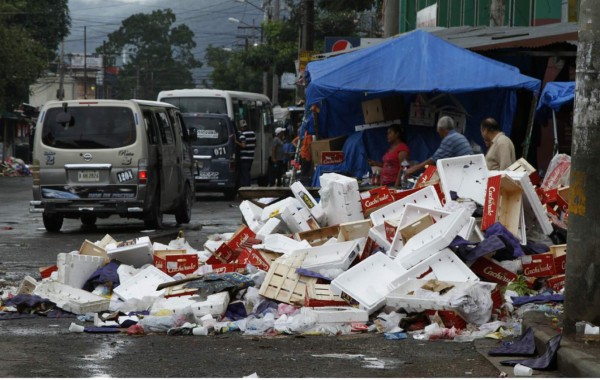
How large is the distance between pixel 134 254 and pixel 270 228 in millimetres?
1433

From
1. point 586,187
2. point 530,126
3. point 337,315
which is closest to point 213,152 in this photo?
point 530,126

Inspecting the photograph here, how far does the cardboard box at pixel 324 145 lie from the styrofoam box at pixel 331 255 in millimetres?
7482

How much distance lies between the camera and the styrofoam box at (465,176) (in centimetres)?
1205

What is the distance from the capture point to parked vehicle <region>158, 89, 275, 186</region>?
35.0 meters

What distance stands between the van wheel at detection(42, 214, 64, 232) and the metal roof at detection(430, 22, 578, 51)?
6.95 m

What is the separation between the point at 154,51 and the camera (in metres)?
152

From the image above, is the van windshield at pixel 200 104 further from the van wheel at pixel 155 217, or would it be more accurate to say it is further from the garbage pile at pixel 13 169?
the garbage pile at pixel 13 169

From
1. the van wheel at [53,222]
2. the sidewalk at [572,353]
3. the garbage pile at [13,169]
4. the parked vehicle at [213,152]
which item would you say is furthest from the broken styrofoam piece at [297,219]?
the garbage pile at [13,169]

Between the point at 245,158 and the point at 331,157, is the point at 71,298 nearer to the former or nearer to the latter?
the point at 331,157

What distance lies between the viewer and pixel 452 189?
479 inches

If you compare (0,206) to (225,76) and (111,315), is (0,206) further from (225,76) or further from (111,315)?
(225,76)

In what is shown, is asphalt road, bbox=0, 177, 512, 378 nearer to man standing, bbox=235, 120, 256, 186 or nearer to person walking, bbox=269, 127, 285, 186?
man standing, bbox=235, 120, 256, 186

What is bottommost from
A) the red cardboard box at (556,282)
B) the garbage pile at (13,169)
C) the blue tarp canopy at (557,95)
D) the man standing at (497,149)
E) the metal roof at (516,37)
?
the garbage pile at (13,169)

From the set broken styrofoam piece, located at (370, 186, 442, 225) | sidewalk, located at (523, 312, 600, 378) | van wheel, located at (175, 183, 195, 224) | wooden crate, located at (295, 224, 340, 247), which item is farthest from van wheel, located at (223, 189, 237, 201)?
sidewalk, located at (523, 312, 600, 378)
